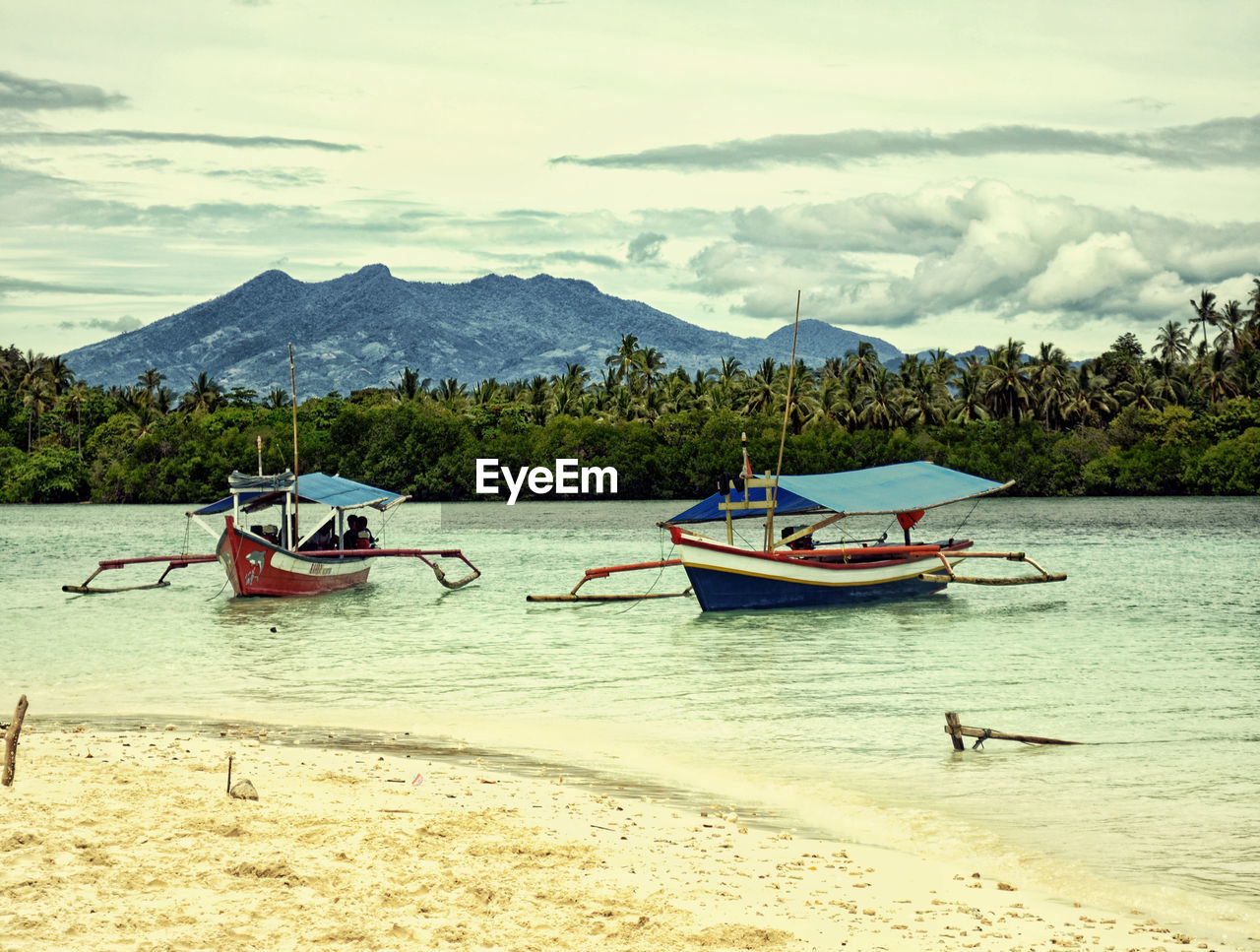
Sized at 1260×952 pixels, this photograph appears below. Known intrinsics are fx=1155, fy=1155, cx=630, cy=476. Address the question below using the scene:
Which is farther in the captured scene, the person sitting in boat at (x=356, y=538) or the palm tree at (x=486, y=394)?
the palm tree at (x=486, y=394)

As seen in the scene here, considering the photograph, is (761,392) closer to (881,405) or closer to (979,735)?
(881,405)

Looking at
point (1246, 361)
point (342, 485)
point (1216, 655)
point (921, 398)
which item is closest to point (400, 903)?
point (1216, 655)

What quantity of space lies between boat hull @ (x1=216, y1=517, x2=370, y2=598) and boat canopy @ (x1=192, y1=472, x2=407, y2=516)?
98 cm

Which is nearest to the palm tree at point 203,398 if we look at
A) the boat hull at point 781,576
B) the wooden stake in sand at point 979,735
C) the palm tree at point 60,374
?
the palm tree at point 60,374

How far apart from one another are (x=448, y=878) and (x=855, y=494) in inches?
780

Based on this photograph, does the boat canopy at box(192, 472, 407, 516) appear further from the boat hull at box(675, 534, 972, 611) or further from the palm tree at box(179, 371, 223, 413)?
the palm tree at box(179, 371, 223, 413)

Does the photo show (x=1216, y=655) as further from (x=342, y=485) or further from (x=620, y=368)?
(x=620, y=368)

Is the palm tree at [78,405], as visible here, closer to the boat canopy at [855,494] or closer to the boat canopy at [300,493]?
the boat canopy at [300,493]

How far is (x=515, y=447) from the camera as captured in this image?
320 feet

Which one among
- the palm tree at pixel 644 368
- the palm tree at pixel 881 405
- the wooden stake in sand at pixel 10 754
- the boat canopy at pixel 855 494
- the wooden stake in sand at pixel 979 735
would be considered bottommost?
the wooden stake in sand at pixel 979 735

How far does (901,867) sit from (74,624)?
70.5ft

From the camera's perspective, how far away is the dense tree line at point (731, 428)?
86.6 m

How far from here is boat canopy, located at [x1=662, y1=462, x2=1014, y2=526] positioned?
25172mm

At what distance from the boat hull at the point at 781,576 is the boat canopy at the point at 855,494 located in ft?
3.23
